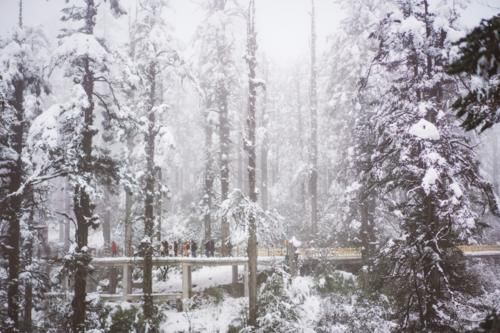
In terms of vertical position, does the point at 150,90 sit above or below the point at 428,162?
above

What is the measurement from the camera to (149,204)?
17.4 m

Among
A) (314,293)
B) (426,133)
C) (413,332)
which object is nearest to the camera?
(426,133)

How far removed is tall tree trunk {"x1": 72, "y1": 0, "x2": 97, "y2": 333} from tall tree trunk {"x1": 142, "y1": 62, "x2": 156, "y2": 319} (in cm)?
326

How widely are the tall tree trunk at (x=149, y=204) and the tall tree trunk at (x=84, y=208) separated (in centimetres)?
326

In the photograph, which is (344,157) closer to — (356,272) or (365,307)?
(356,272)

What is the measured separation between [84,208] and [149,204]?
13.0 ft

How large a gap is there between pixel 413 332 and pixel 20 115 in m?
16.2

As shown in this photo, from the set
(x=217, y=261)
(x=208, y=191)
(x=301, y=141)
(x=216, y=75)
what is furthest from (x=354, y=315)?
(x=301, y=141)

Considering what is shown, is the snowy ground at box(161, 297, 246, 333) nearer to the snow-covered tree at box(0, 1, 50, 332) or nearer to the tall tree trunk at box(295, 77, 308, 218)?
the snow-covered tree at box(0, 1, 50, 332)

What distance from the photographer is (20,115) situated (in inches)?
624

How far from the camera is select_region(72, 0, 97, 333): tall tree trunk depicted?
1299 centimetres

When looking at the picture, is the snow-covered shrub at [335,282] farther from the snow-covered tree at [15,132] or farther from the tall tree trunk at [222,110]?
the snow-covered tree at [15,132]

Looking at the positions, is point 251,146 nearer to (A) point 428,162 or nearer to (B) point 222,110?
(A) point 428,162

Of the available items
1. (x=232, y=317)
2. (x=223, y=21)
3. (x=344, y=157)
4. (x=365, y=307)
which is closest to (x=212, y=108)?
(x=223, y=21)
